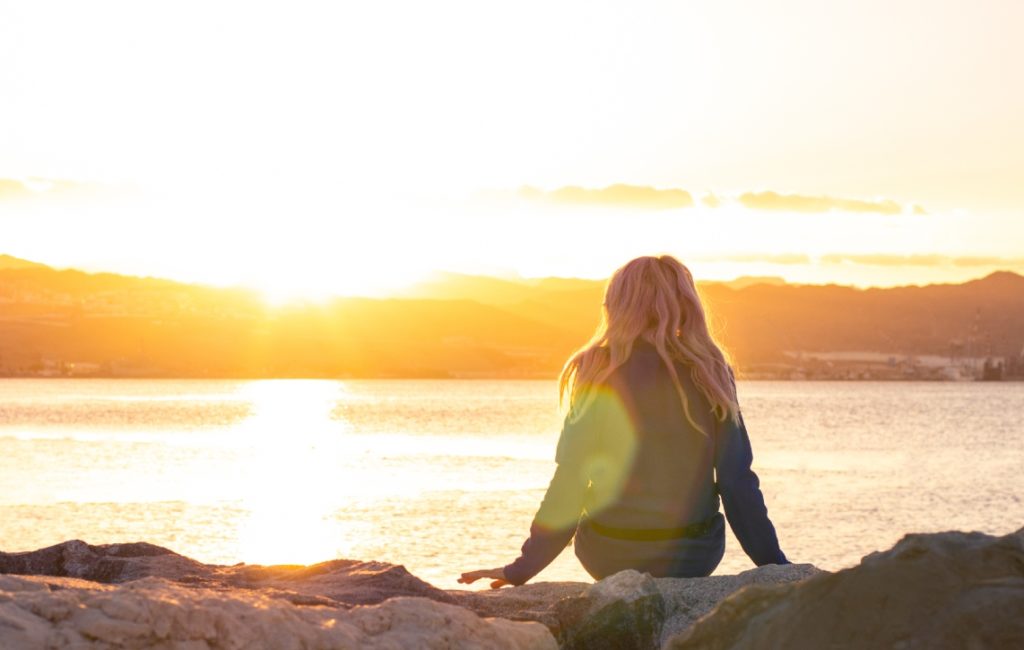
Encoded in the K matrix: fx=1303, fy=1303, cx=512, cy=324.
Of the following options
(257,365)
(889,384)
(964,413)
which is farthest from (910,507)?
(889,384)

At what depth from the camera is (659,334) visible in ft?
19.3

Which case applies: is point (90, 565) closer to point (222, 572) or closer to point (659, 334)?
point (222, 572)

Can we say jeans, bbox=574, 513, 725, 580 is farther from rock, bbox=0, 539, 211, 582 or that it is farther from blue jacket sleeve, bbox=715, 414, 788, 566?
rock, bbox=0, 539, 211, 582

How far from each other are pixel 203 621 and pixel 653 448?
9.36 feet

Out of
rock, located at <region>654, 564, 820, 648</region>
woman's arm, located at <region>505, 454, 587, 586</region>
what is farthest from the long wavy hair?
rock, located at <region>654, 564, 820, 648</region>

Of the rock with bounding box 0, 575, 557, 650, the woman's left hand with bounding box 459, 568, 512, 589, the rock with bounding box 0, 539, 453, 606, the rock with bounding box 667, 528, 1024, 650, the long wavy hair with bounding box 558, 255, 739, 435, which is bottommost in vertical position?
the woman's left hand with bounding box 459, 568, 512, 589

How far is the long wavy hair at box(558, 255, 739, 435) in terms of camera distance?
5.88m

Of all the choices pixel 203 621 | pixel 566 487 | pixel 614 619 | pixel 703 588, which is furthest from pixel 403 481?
pixel 203 621

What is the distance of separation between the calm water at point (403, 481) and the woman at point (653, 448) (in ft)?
49.5

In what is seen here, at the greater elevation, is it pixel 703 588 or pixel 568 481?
pixel 568 481

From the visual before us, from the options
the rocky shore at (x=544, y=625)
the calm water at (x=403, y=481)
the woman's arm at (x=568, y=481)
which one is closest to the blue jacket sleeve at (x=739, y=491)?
the woman's arm at (x=568, y=481)

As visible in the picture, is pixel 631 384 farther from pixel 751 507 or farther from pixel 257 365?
pixel 257 365

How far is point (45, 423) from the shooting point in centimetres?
8044

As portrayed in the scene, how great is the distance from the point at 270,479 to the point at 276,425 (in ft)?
149
